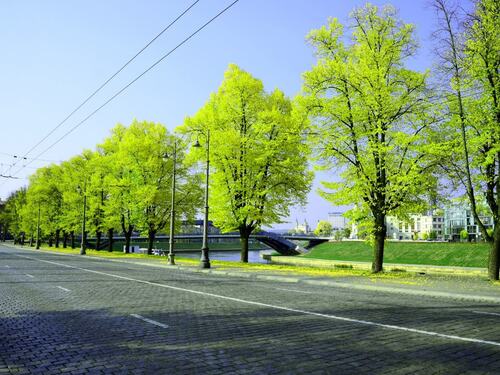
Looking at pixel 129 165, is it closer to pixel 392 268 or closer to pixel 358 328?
pixel 392 268

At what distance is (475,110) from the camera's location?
18.2 meters

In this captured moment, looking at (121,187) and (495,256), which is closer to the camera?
(495,256)

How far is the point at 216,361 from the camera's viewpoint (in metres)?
5.84

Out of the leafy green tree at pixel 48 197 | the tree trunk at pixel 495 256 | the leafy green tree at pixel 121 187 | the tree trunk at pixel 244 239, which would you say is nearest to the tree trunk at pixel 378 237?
the tree trunk at pixel 495 256

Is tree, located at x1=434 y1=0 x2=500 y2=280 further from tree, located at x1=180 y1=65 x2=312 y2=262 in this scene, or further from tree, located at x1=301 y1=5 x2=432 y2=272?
tree, located at x1=180 y1=65 x2=312 y2=262

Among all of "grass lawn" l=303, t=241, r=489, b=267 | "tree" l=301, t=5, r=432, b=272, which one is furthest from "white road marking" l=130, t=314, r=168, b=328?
Answer: "grass lawn" l=303, t=241, r=489, b=267

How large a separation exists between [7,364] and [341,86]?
19324 millimetres

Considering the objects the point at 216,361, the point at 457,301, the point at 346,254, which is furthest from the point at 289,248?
the point at 216,361

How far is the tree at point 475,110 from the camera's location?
17453 mm

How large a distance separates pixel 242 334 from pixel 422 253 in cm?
5143

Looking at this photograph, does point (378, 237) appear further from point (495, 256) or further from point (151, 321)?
point (151, 321)

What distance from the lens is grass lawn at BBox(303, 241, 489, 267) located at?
46.9m

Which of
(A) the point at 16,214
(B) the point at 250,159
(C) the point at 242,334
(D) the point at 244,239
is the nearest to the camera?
(C) the point at 242,334

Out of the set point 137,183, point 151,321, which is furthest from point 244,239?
point 151,321
